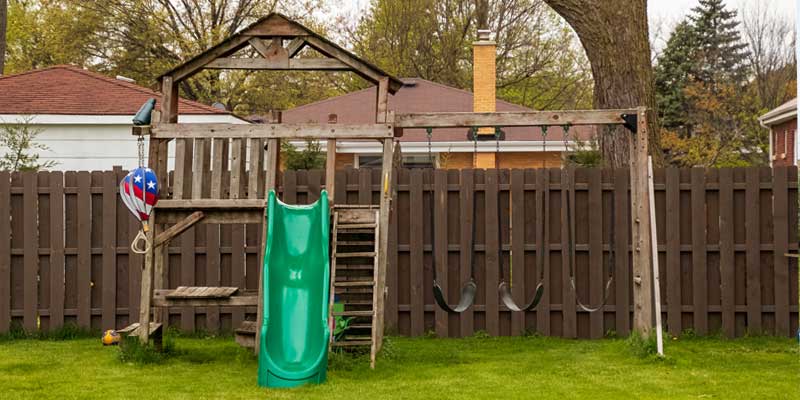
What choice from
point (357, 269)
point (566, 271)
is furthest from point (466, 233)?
point (357, 269)

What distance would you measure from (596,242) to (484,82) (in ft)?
48.9

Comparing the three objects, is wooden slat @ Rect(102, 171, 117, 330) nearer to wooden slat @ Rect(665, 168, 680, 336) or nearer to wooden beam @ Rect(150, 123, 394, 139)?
wooden beam @ Rect(150, 123, 394, 139)

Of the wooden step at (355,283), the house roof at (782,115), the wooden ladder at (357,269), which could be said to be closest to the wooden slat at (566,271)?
the wooden ladder at (357,269)

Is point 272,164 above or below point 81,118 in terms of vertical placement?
below

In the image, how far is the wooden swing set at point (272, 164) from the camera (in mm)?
9211

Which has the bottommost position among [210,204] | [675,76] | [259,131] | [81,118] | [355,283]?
[355,283]

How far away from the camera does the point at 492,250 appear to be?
35.2 ft

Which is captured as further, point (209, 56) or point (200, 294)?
point (209, 56)

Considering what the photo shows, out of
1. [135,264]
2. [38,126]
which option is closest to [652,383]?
[135,264]

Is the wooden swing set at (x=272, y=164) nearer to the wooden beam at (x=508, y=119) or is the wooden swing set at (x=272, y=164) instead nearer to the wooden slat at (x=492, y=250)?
the wooden beam at (x=508, y=119)

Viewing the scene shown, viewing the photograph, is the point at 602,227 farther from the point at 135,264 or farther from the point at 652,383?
the point at 135,264

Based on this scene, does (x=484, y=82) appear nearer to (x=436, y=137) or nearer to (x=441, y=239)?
(x=436, y=137)

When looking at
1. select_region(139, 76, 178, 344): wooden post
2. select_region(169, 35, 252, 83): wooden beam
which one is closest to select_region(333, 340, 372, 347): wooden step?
select_region(139, 76, 178, 344): wooden post

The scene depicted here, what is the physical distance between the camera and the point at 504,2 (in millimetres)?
34625
